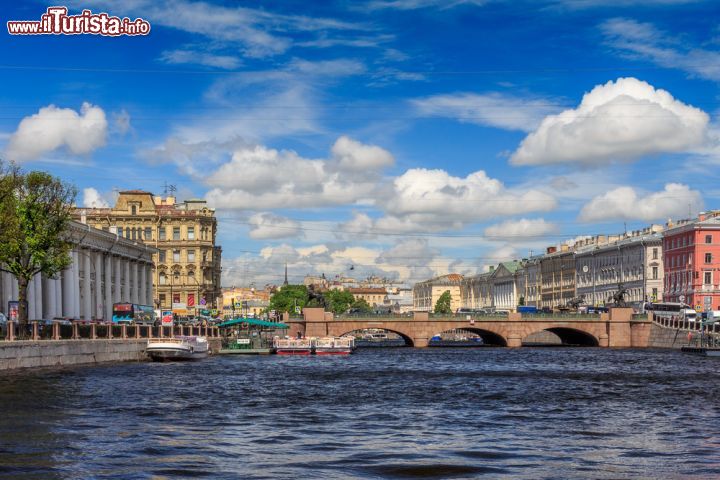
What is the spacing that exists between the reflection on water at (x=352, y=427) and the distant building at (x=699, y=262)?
88486 millimetres

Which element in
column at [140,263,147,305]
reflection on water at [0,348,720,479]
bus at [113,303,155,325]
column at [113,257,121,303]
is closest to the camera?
reflection on water at [0,348,720,479]

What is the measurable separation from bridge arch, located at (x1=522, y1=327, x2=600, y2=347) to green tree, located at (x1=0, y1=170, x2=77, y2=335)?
78716mm

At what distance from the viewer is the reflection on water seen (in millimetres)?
24219

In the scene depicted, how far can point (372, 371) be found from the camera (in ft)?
227

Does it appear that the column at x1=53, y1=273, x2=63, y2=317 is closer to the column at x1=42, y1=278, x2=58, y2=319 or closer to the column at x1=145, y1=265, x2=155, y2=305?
the column at x1=42, y1=278, x2=58, y2=319

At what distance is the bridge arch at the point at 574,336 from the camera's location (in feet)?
441

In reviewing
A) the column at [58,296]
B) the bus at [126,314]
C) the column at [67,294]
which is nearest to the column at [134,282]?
the bus at [126,314]

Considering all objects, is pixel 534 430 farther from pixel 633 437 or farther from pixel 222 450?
pixel 222 450

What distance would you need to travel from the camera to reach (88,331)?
7012 centimetres

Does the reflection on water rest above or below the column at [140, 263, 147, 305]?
below

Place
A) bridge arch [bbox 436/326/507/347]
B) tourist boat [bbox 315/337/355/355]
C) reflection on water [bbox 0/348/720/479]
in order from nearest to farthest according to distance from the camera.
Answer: reflection on water [bbox 0/348/720/479] → tourist boat [bbox 315/337/355/355] → bridge arch [bbox 436/326/507/347]

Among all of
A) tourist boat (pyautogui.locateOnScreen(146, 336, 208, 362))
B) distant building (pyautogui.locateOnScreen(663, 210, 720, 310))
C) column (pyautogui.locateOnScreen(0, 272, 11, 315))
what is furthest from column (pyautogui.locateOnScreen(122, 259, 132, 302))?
distant building (pyautogui.locateOnScreen(663, 210, 720, 310))

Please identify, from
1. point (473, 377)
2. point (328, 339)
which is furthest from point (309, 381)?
point (328, 339)

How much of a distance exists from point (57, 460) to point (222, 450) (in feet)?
13.3
